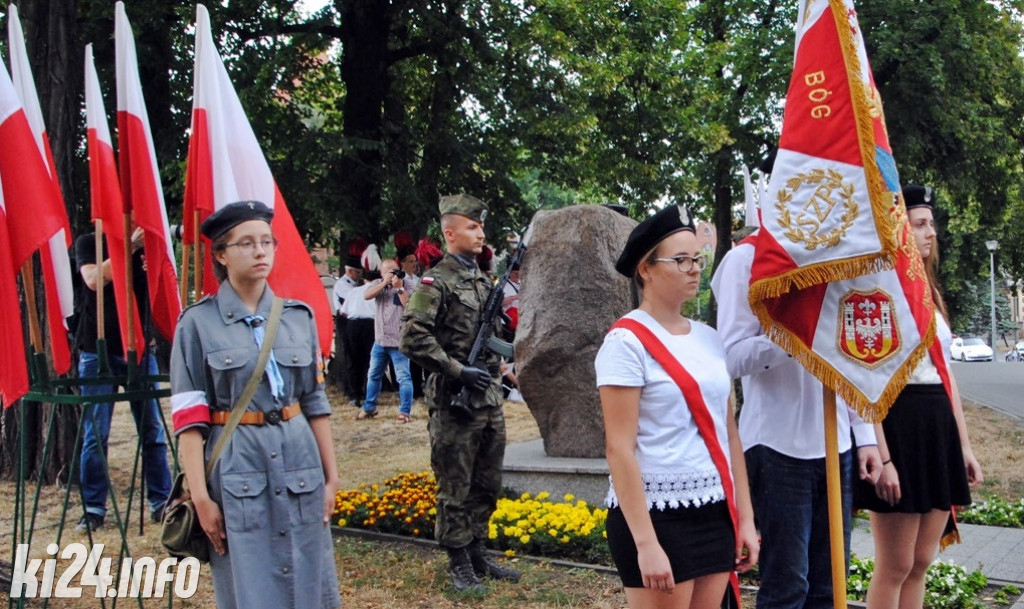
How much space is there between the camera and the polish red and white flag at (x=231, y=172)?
4.31 meters

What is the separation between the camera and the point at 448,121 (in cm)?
1512

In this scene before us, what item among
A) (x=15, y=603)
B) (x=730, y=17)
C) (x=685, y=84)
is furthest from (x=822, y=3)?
(x=730, y=17)

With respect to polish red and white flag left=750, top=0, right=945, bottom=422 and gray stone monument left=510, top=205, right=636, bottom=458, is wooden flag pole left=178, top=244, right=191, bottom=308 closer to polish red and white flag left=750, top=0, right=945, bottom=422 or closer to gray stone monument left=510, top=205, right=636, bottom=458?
polish red and white flag left=750, top=0, right=945, bottom=422

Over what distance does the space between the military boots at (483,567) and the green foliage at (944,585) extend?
1797 millimetres

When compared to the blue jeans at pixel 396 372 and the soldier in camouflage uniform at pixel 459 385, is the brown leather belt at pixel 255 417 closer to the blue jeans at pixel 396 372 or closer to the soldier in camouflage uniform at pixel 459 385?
the soldier in camouflage uniform at pixel 459 385

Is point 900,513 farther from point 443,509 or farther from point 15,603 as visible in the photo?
point 15,603

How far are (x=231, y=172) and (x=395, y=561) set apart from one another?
9.93 ft

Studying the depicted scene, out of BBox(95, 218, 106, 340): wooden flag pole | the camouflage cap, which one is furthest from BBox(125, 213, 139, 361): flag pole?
the camouflage cap

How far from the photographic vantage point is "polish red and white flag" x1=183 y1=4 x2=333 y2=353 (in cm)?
431

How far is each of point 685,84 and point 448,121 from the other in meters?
3.90

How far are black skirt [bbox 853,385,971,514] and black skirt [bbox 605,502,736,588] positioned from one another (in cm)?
109

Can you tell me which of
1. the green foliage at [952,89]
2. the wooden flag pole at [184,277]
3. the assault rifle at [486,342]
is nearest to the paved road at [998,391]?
the green foliage at [952,89]

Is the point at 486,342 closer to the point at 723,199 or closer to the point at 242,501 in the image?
the point at 242,501

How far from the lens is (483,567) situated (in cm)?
581
